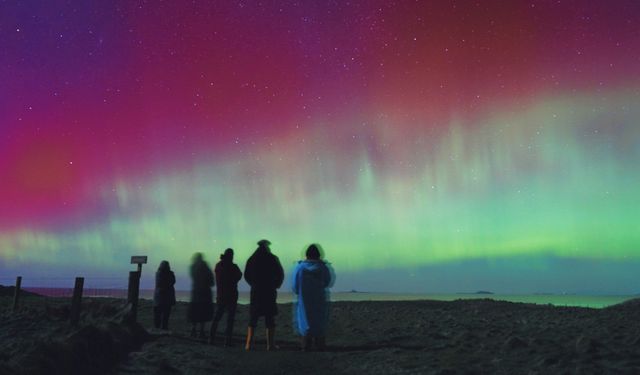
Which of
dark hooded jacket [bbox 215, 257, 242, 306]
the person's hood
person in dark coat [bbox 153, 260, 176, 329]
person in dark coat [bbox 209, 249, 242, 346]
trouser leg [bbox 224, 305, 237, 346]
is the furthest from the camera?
person in dark coat [bbox 153, 260, 176, 329]

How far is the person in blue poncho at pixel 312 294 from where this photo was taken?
13461 mm

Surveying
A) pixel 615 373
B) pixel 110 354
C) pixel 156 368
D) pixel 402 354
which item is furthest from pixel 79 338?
pixel 615 373

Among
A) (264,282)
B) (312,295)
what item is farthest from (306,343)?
(264,282)

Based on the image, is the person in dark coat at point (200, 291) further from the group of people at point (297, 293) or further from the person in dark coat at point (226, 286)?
the group of people at point (297, 293)

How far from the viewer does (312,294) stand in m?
13.7

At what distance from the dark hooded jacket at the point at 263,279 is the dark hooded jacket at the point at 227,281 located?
125cm

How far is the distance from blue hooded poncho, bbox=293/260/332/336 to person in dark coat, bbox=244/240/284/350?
1.67 ft

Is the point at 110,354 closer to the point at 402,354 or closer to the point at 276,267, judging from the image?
the point at 276,267

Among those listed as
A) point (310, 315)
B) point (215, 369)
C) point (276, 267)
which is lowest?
point (215, 369)

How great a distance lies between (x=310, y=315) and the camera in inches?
530

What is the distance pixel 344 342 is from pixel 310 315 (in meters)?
2.39

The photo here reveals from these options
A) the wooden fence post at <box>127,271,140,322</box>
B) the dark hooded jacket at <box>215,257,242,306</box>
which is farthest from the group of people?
the wooden fence post at <box>127,271,140,322</box>

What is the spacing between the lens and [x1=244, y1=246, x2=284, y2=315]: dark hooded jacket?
13625mm

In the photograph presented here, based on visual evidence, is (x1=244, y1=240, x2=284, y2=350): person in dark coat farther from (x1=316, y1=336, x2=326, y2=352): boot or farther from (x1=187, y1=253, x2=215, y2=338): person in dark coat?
(x1=187, y1=253, x2=215, y2=338): person in dark coat
